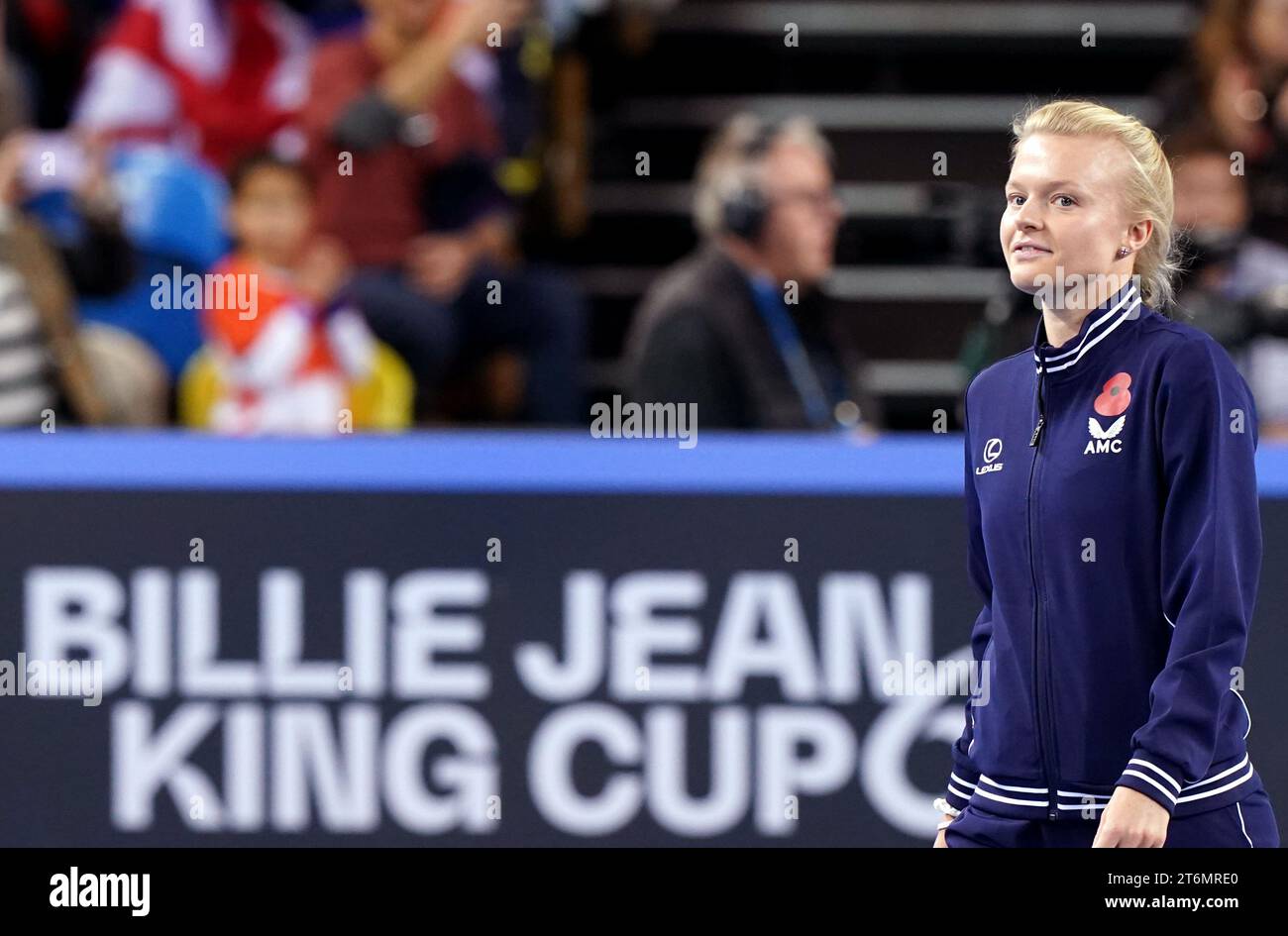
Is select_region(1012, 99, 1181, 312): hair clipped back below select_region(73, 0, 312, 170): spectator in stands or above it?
below

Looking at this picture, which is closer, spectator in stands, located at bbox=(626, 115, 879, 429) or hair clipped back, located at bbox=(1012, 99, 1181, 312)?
hair clipped back, located at bbox=(1012, 99, 1181, 312)

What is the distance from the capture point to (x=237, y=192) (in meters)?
6.17

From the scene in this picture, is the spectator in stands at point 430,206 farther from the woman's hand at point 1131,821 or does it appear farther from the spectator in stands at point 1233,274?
the woman's hand at point 1131,821

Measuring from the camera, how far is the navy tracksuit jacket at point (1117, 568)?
2.17 metres

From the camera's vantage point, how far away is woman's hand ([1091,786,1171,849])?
2152 millimetres

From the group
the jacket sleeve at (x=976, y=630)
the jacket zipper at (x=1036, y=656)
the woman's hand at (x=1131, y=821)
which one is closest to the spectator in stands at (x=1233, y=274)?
the jacket sleeve at (x=976, y=630)

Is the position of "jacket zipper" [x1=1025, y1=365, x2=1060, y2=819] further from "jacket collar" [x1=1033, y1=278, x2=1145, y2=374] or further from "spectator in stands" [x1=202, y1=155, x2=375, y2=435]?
"spectator in stands" [x1=202, y1=155, x2=375, y2=435]

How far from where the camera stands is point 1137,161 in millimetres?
2283

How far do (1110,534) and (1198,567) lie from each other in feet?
0.40

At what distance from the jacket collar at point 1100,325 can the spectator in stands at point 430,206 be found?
4.00 meters

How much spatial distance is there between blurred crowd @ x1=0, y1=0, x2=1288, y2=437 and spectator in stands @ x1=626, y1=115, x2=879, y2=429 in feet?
0.04

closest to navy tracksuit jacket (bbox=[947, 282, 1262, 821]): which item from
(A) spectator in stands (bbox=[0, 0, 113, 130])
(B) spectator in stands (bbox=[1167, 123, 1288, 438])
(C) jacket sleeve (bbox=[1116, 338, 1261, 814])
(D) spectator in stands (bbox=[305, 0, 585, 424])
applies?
(C) jacket sleeve (bbox=[1116, 338, 1261, 814])
